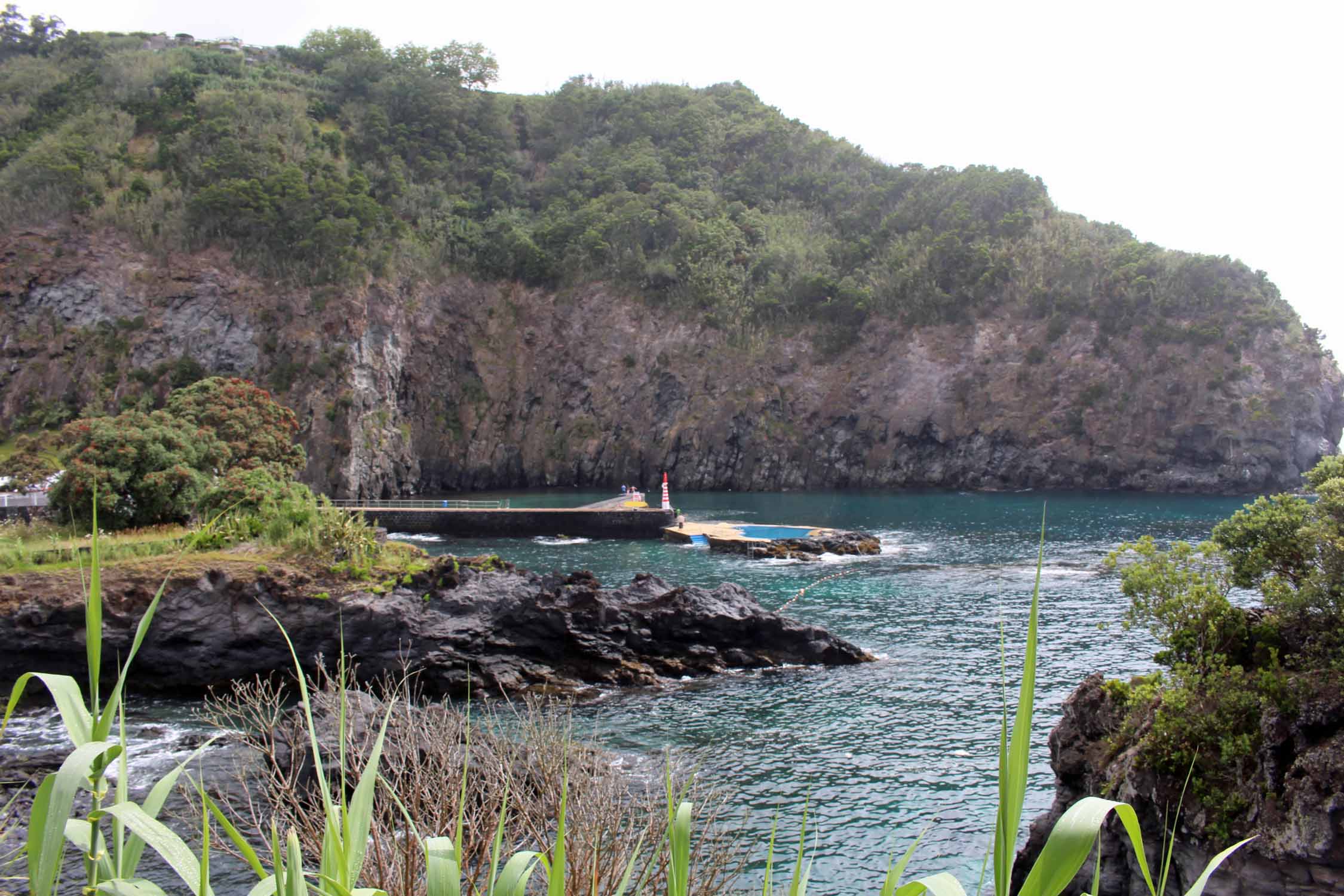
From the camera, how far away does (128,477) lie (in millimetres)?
29000

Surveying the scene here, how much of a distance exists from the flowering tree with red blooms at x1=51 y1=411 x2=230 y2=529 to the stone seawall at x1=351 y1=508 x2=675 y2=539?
79.5 ft

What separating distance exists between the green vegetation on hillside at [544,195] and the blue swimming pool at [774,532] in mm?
37836

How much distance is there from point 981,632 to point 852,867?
50.5 feet

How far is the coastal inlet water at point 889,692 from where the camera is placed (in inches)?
599

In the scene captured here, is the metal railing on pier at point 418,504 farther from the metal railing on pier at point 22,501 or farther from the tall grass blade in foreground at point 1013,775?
the tall grass blade in foreground at point 1013,775

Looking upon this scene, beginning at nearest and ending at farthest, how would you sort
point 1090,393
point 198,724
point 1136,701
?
point 1136,701
point 198,724
point 1090,393

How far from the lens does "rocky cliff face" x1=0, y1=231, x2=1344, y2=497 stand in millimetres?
68125

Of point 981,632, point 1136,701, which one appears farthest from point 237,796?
point 981,632

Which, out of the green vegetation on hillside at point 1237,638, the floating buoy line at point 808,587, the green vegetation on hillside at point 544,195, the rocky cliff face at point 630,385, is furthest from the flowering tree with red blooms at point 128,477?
the green vegetation on hillside at point 544,195

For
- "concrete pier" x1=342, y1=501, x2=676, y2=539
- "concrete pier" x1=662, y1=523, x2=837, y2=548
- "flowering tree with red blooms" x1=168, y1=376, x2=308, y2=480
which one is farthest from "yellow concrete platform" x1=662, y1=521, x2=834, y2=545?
"flowering tree with red blooms" x1=168, y1=376, x2=308, y2=480

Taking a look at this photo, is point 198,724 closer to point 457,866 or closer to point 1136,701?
point 1136,701

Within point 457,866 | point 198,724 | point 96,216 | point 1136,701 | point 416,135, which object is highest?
point 416,135

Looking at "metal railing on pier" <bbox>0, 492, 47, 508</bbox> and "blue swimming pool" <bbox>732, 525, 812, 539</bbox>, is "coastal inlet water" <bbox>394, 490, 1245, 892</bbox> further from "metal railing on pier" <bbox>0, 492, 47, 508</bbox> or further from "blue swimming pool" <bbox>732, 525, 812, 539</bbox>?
"metal railing on pier" <bbox>0, 492, 47, 508</bbox>

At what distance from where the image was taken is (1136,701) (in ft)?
44.9
